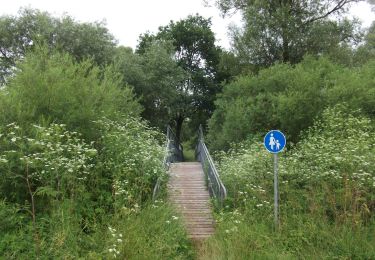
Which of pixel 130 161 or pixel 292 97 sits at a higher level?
pixel 292 97

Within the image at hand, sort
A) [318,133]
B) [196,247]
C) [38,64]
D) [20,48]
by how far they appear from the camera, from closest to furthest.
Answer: [196,247] → [38,64] → [318,133] → [20,48]

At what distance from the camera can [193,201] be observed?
34.2ft

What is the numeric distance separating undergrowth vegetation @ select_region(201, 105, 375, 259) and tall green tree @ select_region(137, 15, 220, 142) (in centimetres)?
1852

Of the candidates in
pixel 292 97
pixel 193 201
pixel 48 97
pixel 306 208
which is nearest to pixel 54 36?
pixel 48 97

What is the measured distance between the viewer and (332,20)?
19.8 metres

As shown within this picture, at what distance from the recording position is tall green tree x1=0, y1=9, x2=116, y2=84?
1928 centimetres

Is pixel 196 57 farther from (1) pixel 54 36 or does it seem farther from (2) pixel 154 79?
(1) pixel 54 36

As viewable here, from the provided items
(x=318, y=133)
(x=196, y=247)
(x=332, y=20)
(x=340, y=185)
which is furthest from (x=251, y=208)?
(x=332, y=20)

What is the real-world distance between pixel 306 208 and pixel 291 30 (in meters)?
13.5

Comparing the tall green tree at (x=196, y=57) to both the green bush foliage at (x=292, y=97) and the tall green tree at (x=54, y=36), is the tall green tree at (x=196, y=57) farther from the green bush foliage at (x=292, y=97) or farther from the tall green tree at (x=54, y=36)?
the green bush foliage at (x=292, y=97)

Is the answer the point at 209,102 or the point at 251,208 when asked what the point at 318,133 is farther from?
the point at 209,102

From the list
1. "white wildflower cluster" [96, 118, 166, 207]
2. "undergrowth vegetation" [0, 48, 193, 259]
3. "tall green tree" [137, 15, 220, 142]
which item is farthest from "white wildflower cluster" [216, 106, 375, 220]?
"tall green tree" [137, 15, 220, 142]

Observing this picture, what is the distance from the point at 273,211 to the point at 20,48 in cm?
1909

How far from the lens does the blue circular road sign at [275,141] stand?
7.68 m
